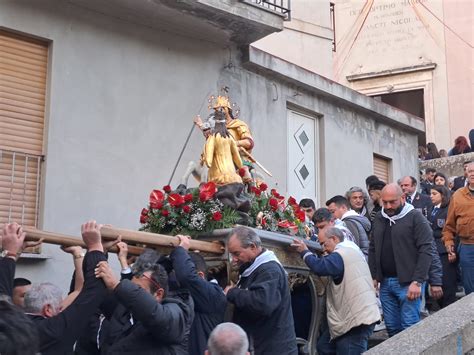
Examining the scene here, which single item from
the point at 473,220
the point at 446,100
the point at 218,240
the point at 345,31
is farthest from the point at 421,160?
the point at 218,240

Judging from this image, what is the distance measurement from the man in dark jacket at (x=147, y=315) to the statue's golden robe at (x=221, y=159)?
2.68 m

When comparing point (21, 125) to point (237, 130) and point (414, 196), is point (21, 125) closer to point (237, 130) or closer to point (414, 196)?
point (237, 130)

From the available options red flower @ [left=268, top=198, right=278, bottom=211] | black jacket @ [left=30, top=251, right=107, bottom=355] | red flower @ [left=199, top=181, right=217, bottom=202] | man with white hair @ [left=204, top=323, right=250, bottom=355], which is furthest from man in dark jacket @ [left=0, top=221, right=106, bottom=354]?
red flower @ [left=268, top=198, right=278, bottom=211]

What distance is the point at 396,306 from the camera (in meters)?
8.23

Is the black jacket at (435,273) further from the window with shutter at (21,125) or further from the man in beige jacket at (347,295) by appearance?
the window with shutter at (21,125)

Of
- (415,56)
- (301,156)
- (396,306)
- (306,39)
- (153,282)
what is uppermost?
(415,56)

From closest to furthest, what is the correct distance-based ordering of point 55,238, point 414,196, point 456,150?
1. point 55,238
2. point 414,196
3. point 456,150

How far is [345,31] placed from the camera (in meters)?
25.3

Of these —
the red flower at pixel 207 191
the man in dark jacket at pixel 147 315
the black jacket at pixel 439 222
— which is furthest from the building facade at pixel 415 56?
the man in dark jacket at pixel 147 315

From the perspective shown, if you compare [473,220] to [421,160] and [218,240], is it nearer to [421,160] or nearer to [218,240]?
[218,240]

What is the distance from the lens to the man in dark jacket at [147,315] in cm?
511

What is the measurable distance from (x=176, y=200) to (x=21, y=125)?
308 cm

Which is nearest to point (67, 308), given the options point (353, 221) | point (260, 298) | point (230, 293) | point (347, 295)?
point (230, 293)

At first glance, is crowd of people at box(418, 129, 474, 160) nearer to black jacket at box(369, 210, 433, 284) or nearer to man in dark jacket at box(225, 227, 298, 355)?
black jacket at box(369, 210, 433, 284)
